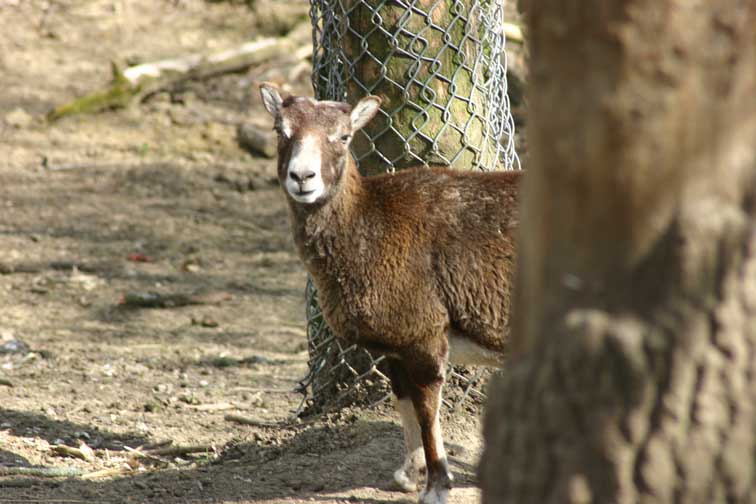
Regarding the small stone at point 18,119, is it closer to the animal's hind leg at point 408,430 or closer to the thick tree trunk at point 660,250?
the animal's hind leg at point 408,430

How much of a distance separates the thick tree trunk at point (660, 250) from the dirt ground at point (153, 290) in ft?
8.35

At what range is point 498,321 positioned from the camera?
16.0ft

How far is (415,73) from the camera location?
5496mm

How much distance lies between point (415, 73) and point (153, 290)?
3948mm

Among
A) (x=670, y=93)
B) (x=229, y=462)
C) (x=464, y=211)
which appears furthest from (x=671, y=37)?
(x=229, y=462)

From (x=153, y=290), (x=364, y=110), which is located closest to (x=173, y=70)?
(x=153, y=290)

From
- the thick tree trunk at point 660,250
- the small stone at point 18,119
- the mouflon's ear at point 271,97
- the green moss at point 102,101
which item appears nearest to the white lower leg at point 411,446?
the mouflon's ear at point 271,97

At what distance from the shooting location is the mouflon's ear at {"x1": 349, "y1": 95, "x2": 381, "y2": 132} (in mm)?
5062

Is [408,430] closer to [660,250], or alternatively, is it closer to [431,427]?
[431,427]

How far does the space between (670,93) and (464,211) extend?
8.26 ft

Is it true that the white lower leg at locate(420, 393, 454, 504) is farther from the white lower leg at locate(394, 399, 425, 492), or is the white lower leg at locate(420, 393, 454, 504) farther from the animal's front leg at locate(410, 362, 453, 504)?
the white lower leg at locate(394, 399, 425, 492)

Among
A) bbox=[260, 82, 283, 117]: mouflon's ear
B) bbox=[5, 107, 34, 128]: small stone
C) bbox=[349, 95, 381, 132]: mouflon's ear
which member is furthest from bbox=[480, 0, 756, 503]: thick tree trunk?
bbox=[5, 107, 34, 128]: small stone

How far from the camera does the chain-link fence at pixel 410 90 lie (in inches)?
216

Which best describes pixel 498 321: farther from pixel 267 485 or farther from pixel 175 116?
pixel 175 116
